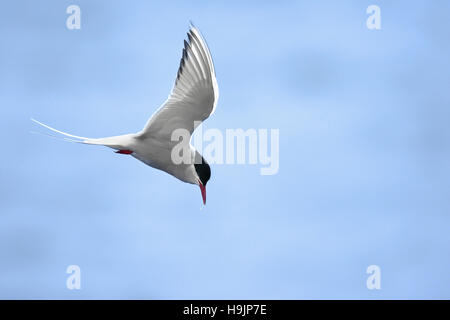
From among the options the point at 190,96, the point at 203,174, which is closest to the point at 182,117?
the point at 190,96

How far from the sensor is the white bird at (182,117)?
3.22 meters

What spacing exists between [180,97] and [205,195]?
0.69 metres

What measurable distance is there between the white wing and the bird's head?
0.25 m

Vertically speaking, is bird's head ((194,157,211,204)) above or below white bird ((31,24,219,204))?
below

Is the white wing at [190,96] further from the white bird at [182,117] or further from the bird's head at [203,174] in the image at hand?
the bird's head at [203,174]

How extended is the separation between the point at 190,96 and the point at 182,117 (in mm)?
138

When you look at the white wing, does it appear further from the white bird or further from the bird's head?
the bird's head

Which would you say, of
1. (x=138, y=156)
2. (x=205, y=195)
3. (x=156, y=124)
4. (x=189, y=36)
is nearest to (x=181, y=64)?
(x=189, y=36)

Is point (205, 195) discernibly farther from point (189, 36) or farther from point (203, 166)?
point (189, 36)

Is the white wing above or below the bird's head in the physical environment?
above

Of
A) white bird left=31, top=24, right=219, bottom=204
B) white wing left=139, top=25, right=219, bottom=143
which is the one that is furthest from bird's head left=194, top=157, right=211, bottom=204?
white wing left=139, top=25, right=219, bottom=143

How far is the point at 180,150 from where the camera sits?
3.49 m

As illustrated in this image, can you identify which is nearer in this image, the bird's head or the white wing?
the white wing

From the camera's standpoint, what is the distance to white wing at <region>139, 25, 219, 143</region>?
10.5 feet
